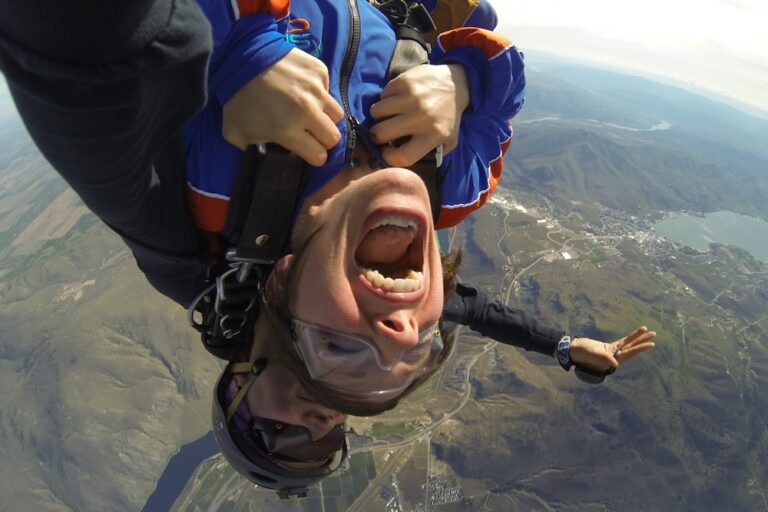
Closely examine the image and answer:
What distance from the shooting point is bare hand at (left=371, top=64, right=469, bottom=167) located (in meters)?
1.50

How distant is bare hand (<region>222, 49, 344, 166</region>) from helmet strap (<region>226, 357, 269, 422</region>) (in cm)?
92

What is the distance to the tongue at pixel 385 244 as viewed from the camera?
1391 mm

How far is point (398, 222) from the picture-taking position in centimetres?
133

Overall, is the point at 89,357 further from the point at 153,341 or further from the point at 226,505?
the point at 226,505

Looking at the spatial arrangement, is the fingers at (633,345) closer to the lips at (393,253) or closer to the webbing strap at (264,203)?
the lips at (393,253)

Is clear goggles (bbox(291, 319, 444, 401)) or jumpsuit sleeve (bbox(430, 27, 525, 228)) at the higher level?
jumpsuit sleeve (bbox(430, 27, 525, 228))

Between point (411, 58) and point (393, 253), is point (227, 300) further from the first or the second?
point (411, 58)

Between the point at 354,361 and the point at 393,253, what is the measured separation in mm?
383

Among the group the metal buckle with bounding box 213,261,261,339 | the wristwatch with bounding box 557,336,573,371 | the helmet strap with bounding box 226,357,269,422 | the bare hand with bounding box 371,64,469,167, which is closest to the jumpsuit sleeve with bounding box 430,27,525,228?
the bare hand with bounding box 371,64,469,167

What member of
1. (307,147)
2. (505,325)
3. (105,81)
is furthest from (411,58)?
(505,325)

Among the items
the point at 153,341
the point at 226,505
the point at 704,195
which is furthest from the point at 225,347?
the point at 704,195

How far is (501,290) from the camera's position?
5941 cm

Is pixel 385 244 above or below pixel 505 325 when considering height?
above

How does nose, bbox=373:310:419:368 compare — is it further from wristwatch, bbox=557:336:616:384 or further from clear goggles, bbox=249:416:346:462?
wristwatch, bbox=557:336:616:384
